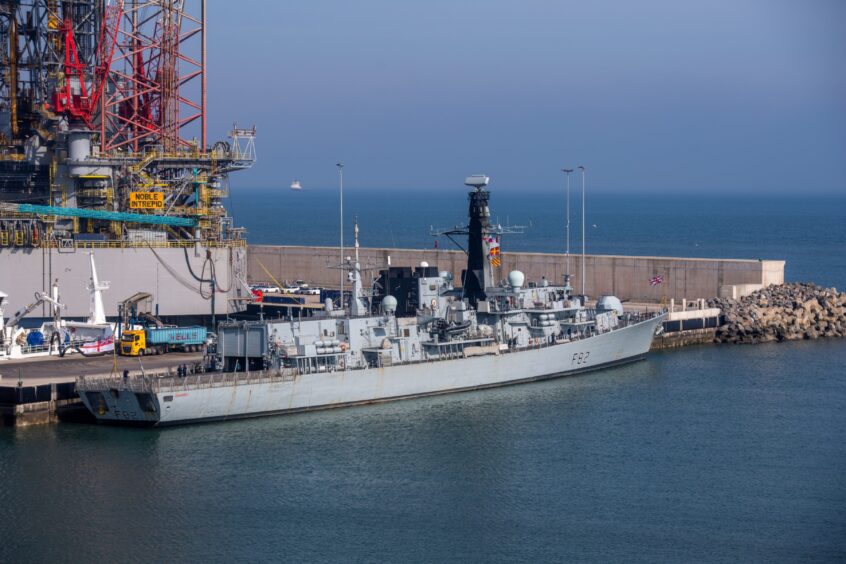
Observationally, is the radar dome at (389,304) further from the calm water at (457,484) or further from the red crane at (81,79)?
the red crane at (81,79)

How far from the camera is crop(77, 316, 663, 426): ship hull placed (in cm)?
3784

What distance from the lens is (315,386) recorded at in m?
40.7

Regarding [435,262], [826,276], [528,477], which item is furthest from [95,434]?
[826,276]

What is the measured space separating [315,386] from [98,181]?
21938mm

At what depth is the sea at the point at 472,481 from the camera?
28.1m

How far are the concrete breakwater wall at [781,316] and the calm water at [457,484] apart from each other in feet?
43.1

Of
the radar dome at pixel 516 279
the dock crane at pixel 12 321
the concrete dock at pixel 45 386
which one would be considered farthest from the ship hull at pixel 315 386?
the dock crane at pixel 12 321

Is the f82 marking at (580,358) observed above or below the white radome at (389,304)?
below

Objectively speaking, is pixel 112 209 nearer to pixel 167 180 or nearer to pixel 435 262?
pixel 167 180

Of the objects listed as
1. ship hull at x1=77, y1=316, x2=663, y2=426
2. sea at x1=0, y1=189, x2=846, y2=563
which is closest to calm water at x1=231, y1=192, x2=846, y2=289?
ship hull at x1=77, y1=316, x2=663, y2=426

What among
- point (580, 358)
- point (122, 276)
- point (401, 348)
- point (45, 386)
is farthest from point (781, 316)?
point (45, 386)

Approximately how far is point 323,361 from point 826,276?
198 feet

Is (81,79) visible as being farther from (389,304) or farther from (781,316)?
(781,316)

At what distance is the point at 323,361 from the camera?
4172 centimetres
